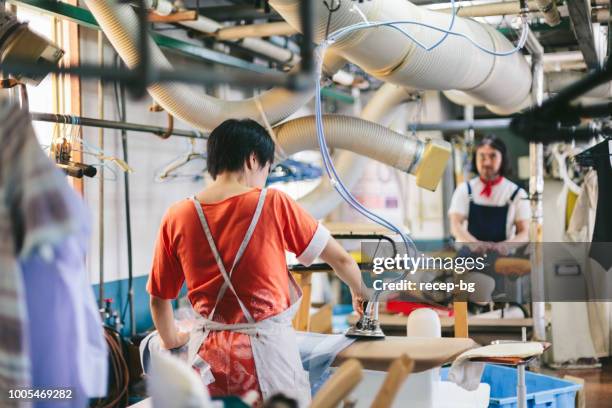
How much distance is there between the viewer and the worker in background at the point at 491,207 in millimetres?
5855

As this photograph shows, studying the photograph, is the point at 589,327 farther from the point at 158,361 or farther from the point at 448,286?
the point at 158,361

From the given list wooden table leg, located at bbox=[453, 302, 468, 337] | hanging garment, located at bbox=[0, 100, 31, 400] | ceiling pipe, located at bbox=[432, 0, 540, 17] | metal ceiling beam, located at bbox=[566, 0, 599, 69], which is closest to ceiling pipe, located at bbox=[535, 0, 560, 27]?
metal ceiling beam, located at bbox=[566, 0, 599, 69]

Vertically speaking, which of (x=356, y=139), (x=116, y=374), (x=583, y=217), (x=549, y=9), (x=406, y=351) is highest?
(x=549, y=9)

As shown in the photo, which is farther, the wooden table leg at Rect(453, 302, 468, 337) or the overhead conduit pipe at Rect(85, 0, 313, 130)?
the wooden table leg at Rect(453, 302, 468, 337)

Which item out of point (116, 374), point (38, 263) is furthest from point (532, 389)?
point (38, 263)

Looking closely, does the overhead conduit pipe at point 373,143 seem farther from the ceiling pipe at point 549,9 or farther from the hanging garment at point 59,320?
the hanging garment at point 59,320

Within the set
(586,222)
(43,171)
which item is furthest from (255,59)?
(43,171)

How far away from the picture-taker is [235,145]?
277 cm

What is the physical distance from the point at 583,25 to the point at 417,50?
A: 4.76 feet

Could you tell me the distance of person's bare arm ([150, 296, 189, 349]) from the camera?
2896 mm

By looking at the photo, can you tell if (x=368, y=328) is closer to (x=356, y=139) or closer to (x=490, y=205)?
(x=356, y=139)

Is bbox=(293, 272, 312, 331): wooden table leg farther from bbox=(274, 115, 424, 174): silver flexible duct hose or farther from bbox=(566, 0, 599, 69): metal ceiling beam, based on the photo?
bbox=(566, 0, 599, 69): metal ceiling beam

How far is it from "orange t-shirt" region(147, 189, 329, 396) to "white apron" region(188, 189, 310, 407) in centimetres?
2

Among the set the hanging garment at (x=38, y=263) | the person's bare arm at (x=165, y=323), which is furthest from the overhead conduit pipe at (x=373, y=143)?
the hanging garment at (x=38, y=263)
